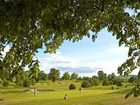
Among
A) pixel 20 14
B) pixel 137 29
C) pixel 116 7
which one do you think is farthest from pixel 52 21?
pixel 137 29

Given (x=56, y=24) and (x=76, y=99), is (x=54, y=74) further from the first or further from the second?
(x=56, y=24)

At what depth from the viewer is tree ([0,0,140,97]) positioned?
11438 millimetres

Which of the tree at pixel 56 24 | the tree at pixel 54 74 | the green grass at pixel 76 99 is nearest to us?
the tree at pixel 56 24

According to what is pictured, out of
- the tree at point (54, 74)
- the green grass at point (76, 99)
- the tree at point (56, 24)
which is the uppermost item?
the tree at point (54, 74)

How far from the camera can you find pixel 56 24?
13.0m

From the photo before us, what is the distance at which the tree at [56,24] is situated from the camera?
450 inches

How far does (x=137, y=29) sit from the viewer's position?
14.9m

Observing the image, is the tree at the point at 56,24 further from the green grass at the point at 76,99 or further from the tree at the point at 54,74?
the tree at the point at 54,74

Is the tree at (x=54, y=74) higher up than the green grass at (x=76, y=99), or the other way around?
the tree at (x=54, y=74)

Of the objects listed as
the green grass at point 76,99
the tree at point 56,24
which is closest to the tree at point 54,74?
Answer: the green grass at point 76,99

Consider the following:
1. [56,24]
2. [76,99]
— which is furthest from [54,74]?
[56,24]

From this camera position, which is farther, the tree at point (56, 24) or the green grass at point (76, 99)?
the green grass at point (76, 99)

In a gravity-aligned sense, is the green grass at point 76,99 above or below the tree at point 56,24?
below

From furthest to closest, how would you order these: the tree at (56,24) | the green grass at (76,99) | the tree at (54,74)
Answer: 1. the tree at (54,74)
2. the green grass at (76,99)
3. the tree at (56,24)
